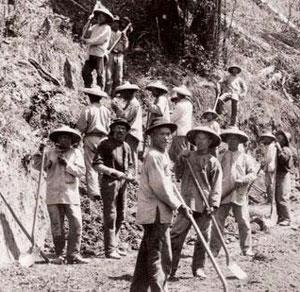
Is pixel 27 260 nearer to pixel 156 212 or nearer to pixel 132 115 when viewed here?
pixel 156 212

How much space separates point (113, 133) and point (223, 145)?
7346mm

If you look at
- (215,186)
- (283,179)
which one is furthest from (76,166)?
(283,179)

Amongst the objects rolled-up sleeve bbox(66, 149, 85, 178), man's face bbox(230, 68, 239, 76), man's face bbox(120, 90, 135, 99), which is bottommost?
rolled-up sleeve bbox(66, 149, 85, 178)

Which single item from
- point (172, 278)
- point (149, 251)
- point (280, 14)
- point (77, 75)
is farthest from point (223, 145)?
point (280, 14)

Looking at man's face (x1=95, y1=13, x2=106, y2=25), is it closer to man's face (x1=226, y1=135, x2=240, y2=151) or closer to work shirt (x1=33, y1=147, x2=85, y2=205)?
man's face (x1=226, y1=135, x2=240, y2=151)

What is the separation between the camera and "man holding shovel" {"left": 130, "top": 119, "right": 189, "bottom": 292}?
22.8 feet

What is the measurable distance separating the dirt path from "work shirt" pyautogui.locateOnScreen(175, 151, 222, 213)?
1.01 m

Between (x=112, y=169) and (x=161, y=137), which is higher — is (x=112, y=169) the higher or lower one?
the lower one

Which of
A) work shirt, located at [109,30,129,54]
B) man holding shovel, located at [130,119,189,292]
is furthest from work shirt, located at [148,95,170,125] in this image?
man holding shovel, located at [130,119,189,292]

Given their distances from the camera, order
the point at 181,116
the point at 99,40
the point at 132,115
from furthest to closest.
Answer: the point at 99,40, the point at 181,116, the point at 132,115

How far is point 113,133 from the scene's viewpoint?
9.25m

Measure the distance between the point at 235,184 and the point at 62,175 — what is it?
2649 millimetres

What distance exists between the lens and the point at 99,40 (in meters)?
12.5

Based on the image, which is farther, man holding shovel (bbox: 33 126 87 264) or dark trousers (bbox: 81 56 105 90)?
dark trousers (bbox: 81 56 105 90)
